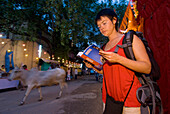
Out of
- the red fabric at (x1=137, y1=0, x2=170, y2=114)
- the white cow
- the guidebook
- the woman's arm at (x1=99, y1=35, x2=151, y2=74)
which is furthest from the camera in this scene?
the white cow

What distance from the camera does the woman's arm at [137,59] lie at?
1061mm

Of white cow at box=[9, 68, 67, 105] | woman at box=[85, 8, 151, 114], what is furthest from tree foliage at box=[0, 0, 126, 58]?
woman at box=[85, 8, 151, 114]

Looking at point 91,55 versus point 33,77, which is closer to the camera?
point 91,55

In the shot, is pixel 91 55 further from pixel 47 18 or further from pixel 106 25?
pixel 47 18

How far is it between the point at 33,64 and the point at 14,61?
246 centimetres

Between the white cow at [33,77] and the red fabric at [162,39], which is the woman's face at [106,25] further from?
the white cow at [33,77]

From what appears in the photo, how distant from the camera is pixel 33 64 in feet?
54.7

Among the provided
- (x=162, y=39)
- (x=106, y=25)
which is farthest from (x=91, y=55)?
(x=162, y=39)

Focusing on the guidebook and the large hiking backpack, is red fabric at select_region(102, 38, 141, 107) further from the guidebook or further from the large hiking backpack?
the guidebook

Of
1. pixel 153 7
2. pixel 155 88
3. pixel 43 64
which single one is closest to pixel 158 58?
pixel 153 7

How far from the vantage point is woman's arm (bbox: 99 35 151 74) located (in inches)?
41.8

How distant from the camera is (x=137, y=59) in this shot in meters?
1.11

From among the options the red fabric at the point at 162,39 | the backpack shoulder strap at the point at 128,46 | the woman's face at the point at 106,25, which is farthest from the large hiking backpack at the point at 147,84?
the red fabric at the point at 162,39

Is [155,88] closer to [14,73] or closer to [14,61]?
[14,73]
